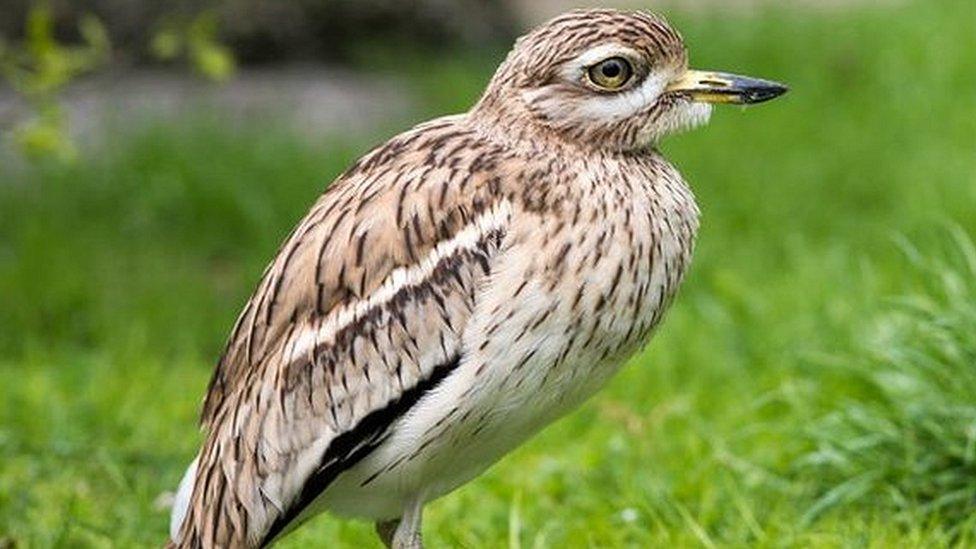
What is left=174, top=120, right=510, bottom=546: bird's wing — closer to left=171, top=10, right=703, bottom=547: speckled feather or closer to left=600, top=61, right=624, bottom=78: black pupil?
left=171, top=10, right=703, bottom=547: speckled feather

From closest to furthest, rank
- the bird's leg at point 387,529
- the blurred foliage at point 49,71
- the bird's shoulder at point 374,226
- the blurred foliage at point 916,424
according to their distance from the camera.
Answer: the bird's shoulder at point 374,226, the bird's leg at point 387,529, the blurred foliage at point 916,424, the blurred foliage at point 49,71

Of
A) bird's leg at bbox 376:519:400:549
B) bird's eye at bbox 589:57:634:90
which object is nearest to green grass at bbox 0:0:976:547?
bird's leg at bbox 376:519:400:549

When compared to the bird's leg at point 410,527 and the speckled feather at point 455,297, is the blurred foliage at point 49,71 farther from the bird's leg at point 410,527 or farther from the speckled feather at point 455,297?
the bird's leg at point 410,527

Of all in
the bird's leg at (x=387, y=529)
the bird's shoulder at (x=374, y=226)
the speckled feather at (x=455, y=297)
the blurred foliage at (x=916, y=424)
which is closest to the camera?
the speckled feather at (x=455, y=297)

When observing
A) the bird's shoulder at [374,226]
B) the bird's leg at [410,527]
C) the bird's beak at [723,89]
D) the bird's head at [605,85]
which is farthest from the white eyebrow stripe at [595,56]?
the bird's leg at [410,527]

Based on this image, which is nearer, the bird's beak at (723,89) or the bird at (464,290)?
the bird at (464,290)

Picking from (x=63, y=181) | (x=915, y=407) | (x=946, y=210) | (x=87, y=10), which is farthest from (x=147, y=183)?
(x=915, y=407)

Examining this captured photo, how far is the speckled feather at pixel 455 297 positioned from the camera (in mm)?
4410

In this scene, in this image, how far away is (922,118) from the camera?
379 inches

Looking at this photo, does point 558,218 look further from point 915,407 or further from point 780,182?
point 780,182

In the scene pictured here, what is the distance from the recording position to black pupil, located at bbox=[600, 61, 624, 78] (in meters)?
4.64

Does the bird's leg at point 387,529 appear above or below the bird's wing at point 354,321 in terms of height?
below

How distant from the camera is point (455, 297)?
4449 millimetres

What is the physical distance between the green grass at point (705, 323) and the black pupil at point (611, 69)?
1.31 metres
